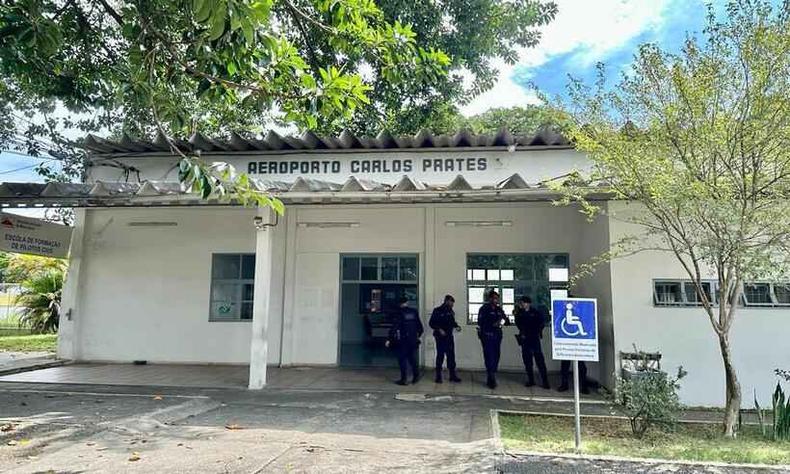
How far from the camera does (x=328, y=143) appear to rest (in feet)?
34.7

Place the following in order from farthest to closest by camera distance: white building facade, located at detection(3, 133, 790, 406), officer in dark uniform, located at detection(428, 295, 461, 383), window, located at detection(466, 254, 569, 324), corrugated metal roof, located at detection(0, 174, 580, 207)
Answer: window, located at detection(466, 254, 569, 324), white building facade, located at detection(3, 133, 790, 406), officer in dark uniform, located at detection(428, 295, 461, 383), corrugated metal roof, located at detection(0, 174, 580, 207)

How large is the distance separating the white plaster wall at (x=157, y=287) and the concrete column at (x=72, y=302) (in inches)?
3.8

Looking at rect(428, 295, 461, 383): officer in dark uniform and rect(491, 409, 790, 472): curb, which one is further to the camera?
rect(428, 295, 461, 383): officer in dark uniform

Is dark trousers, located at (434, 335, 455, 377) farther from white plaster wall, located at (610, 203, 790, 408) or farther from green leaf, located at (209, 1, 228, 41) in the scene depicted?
green leaf, located at (209, 1, 228, 41)

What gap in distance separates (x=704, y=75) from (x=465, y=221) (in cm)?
608

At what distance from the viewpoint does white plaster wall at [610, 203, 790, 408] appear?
781cm

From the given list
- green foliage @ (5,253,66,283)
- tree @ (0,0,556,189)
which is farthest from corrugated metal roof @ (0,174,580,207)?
green foliage @ (5,253,66,283)

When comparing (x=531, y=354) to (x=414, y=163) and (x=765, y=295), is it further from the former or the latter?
(x=414, y=163)

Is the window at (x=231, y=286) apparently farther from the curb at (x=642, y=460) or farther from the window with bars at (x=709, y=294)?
the window with bars at (x=709, y=294)

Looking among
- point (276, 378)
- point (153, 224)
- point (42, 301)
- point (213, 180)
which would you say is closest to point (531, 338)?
point (276, 378)

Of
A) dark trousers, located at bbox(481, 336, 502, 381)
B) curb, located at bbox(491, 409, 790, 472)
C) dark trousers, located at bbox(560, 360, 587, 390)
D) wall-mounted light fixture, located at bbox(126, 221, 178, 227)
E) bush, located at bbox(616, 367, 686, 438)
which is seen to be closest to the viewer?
curb, located at bbox(491, 409, 790, 472)

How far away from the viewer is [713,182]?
18.2ft

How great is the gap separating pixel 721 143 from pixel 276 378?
782 cm

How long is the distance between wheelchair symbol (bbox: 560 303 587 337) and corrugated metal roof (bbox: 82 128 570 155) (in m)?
5.20
